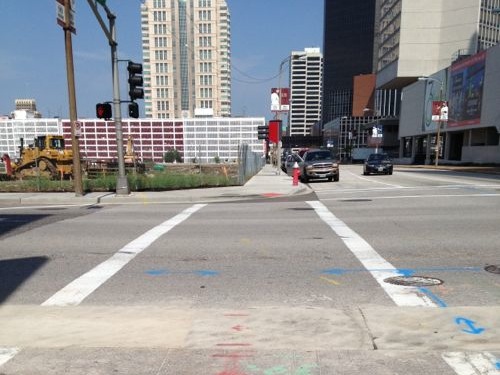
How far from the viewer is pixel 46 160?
26.0 m

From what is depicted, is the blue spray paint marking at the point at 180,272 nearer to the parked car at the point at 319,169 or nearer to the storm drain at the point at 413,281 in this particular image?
the storm drain at the point at 413,281

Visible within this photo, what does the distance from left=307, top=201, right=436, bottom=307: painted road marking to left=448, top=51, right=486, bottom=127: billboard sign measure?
43.9 meters

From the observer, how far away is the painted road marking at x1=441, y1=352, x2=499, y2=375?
2.91 metres

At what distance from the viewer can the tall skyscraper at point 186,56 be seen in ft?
382

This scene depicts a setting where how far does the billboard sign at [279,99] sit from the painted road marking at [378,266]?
18.5 meters

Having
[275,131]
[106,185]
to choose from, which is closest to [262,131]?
[275,131]

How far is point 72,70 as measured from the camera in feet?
46.5

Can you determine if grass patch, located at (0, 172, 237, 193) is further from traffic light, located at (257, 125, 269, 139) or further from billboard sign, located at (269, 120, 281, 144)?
Answer: traffic light, located at (257, 125, 269, 139)

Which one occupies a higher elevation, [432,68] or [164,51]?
[164,51]

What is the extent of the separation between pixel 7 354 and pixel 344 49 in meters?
186

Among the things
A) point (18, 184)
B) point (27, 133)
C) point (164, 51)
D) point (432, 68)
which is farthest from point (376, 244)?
point (164, 51)

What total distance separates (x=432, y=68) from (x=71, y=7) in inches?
2813

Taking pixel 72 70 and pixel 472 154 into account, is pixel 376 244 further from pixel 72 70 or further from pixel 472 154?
pixel 472 154

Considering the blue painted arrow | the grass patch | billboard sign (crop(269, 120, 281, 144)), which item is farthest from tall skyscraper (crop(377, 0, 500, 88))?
the blue painted arrow
